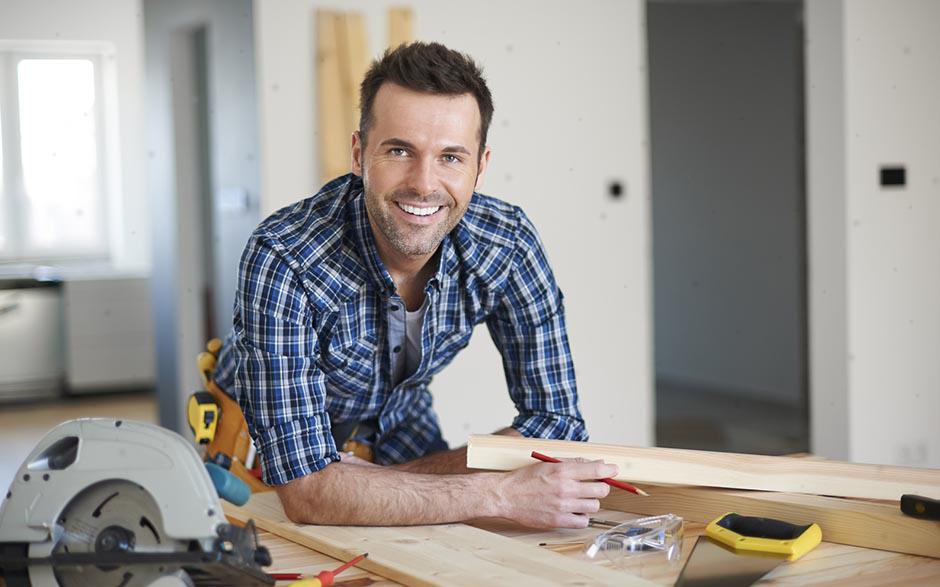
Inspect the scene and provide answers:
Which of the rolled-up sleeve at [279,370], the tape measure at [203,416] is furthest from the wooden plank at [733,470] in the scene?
the tape measure at [203,416]

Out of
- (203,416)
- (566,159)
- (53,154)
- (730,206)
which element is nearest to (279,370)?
(203,416)

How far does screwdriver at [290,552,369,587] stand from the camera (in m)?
1.12

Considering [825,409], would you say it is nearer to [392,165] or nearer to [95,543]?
[392,165]

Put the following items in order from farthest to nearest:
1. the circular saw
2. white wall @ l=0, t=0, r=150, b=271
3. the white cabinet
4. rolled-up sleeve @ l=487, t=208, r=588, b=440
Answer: the white cabinet, white wall @ l=0, t=0, r=150, b=271, rolled-up sleeve @ l=487, t=208, r=588, b=440, the circular saw

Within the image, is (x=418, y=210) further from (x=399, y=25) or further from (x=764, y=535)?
(x=399, y=25)

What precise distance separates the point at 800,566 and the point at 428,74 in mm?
836

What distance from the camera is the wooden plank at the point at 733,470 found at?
1394 millimetres

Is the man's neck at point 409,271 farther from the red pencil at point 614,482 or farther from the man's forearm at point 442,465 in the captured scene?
the red pencil at point 614,482

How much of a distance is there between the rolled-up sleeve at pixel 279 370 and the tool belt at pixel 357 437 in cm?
31

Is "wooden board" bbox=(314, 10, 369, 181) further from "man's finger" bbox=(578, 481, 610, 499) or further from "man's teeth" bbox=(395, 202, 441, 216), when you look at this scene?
"man's finger" bbox=(578, 481, 610, 499)

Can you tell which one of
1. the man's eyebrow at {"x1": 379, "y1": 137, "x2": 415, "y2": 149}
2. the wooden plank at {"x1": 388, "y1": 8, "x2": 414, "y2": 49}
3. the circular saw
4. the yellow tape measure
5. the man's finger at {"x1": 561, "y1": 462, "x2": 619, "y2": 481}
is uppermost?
the wooden plank at {"x1": 388, "y1": 8, "x2": 414, "y2": 49}

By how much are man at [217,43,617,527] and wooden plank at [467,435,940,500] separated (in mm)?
45

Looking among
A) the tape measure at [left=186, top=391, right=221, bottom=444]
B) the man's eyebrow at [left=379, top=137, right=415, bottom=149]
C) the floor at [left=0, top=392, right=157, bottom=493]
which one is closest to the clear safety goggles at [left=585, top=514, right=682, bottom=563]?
the man's eyebrow at [left=379, top=137, right=415, bottom=149]

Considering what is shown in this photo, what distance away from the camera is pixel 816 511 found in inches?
53.1
